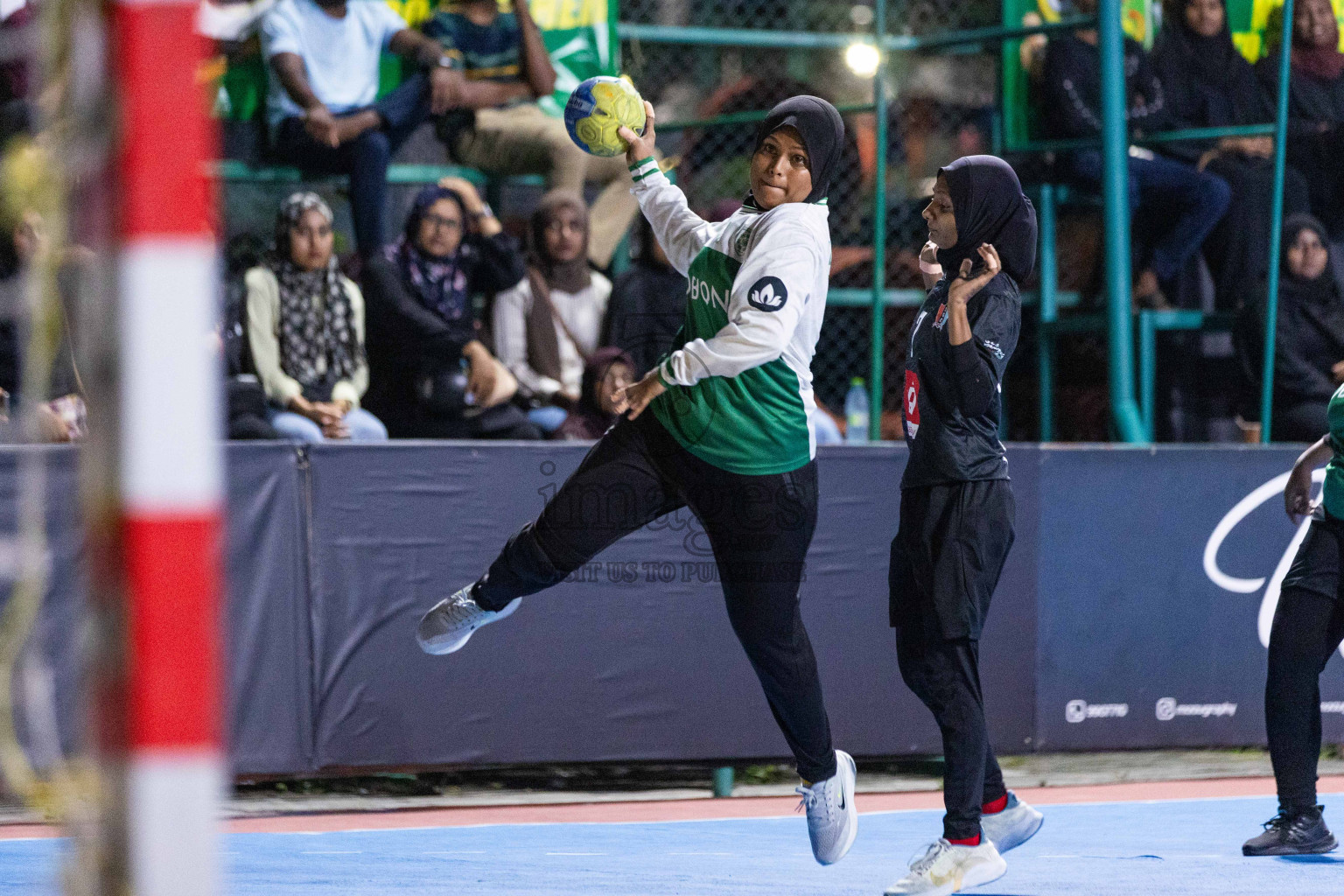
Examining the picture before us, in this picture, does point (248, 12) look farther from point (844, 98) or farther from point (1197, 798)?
point (1197, 798)

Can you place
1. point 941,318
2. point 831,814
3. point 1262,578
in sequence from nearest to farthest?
1. point 941,318
2. point 831,814
3. point 1262,578

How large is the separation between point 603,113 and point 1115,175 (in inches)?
212

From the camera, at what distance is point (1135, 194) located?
9.89m

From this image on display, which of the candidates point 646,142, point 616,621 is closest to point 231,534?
point 616,621

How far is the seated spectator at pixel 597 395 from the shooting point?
8.01m

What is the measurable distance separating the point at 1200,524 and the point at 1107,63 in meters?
3.09

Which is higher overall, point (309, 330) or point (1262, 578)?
point (309, 330)

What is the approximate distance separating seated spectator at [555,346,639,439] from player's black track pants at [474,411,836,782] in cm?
330

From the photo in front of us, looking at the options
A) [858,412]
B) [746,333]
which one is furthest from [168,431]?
[858,412]

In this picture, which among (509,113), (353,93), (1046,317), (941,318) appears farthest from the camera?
(1046,317)

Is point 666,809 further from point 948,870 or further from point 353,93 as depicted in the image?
point 353,93

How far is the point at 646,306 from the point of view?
338 inches

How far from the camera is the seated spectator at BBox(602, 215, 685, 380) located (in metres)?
8.48

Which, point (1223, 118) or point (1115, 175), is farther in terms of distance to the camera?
point (1223, 118)
